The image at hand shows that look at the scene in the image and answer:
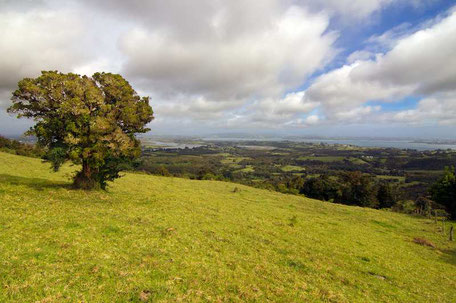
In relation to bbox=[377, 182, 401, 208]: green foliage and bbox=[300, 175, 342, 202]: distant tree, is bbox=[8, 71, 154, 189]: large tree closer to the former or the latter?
bbox=[300, 175, 342, 202]: distant tree

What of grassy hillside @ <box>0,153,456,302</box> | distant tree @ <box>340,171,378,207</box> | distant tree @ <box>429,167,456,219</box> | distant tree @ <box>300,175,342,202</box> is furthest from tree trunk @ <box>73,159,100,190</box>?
distant tree @ <box>340,171,378,207</box>

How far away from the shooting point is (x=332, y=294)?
10148 mm

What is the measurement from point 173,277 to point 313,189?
258ft

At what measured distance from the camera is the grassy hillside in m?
8.17

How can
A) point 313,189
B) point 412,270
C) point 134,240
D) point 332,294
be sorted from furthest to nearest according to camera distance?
point 313,189, point 412,270, point 134,240, point 332,294

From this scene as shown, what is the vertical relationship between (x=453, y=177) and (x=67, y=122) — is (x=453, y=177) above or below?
below

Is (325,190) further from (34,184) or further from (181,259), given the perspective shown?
(34,184)

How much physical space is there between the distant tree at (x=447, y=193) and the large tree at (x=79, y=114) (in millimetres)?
58306

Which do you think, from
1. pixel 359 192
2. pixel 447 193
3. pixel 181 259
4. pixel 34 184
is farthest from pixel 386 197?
pixel 34 184

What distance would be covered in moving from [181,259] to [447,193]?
190 feet

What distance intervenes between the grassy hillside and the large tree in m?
4.35

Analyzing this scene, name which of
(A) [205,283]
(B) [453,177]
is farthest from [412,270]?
(B) [453,177]

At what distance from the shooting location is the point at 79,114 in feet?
60.9

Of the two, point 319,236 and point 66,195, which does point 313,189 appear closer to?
point 319,236
